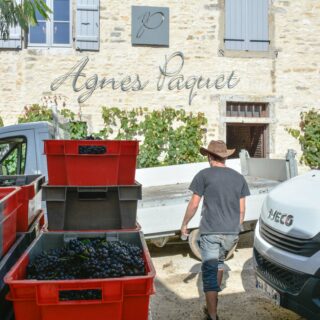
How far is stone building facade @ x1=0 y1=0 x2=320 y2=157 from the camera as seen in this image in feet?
32.0

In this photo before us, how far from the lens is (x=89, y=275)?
2145 mm

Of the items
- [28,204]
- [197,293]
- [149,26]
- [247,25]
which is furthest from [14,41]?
[28,204]

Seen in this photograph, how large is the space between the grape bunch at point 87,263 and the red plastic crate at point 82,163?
2.16ft

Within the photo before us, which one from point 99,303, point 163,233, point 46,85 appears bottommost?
point 163,233

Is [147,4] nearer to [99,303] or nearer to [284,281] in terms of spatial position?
[284,281]

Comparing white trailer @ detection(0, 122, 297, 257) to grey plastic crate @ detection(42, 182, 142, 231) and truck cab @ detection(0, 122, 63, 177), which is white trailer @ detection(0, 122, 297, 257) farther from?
grey plastic crate @ detection(42, 182, 142, 231)

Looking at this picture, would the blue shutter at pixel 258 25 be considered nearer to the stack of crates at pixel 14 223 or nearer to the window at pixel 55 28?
the window at pixel 55 28

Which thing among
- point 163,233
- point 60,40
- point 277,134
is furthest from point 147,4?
point 163,233

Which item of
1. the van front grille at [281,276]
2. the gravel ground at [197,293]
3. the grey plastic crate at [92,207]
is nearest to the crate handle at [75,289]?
the grey plastic crate at [92,207]

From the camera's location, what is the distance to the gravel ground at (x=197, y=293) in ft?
13.0

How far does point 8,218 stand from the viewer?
2.45m

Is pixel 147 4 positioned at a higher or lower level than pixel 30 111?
higher

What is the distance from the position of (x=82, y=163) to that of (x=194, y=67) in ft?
25.5

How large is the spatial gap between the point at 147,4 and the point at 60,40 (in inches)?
89.9
